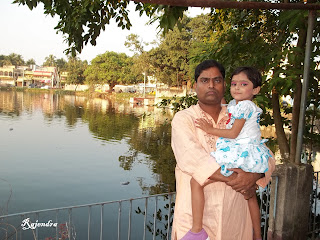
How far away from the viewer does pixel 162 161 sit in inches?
795

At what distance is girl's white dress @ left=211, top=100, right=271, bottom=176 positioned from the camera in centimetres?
184

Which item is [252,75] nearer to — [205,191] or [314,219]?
[205,191]

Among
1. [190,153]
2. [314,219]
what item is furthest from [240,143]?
[314,219]

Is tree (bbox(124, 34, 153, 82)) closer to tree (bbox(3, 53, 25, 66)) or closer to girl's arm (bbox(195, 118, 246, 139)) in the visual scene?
girl's arm (bbox(195, 118, 246, 139))

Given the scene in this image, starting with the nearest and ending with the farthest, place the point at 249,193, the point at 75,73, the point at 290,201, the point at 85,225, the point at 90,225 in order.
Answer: the point at 249,193 < the point at 290,201 < the point at 90,225 < the point at 85,225 < the point at 75,73

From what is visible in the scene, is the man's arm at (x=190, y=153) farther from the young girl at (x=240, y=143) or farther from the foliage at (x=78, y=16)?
the foliage at (x=78, y=16)

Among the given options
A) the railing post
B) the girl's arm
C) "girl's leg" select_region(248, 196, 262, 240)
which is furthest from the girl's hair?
the railing post

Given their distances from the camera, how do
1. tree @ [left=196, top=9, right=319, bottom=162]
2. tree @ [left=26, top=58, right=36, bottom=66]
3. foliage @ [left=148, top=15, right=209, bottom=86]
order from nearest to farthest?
1. tree @ [left=196, top=9, right=319, bottom=162]
2. foliage @ [left=148, top=15, right=209, bottom=86]
3. tree @ [left=26, top=58, right=36, bottom=66]

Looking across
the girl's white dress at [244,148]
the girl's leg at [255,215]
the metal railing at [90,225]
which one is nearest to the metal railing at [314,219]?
the girl's leg at [255,215]

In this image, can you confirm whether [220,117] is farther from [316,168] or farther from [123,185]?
[316,168]

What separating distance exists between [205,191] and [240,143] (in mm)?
371

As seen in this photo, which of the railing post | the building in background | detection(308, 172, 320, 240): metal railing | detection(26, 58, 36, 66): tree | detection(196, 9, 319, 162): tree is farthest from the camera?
detection(26, 58, 36, 66): tree

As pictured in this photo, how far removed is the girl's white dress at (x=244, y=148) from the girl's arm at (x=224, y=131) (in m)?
0.03

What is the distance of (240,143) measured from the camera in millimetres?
1976
